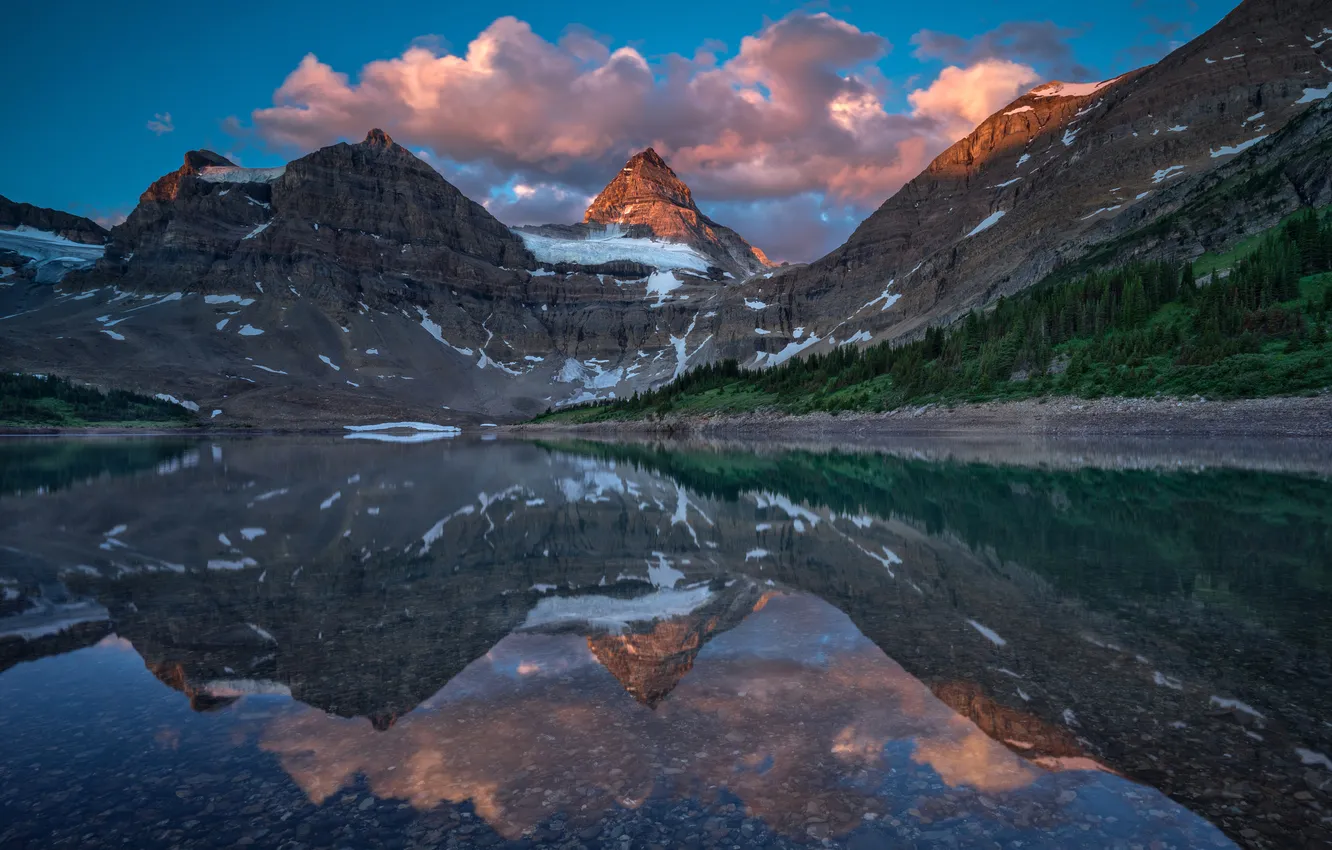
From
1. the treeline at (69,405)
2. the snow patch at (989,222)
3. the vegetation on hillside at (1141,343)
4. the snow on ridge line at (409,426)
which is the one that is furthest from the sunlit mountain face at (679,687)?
the snow patch at (989,222)

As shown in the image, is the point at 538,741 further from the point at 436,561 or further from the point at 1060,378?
the point at 1060,378

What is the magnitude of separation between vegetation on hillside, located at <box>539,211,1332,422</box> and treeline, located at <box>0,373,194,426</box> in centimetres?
12393

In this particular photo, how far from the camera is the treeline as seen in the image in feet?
395

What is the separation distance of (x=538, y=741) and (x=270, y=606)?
614 centimetres

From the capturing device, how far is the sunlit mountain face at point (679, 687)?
177 inches

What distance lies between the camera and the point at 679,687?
6.82 m

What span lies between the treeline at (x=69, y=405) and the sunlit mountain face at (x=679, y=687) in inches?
5535

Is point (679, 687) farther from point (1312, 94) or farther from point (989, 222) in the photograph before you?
point (1312, 94)

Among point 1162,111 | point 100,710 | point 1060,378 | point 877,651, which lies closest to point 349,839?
point 100,710

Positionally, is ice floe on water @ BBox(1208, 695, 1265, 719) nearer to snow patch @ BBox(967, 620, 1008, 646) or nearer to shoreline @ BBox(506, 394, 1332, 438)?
snow patch @ BBox(967, 620, 1008, 646)

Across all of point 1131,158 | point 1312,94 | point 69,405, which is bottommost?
point 69,405

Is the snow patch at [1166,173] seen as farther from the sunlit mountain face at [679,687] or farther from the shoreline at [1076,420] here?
the sunlit mountain face at [679,687]

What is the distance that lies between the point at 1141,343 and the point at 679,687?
200ft

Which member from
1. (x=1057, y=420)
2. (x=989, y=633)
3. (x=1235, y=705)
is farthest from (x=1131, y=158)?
(x=1235, y=705)
